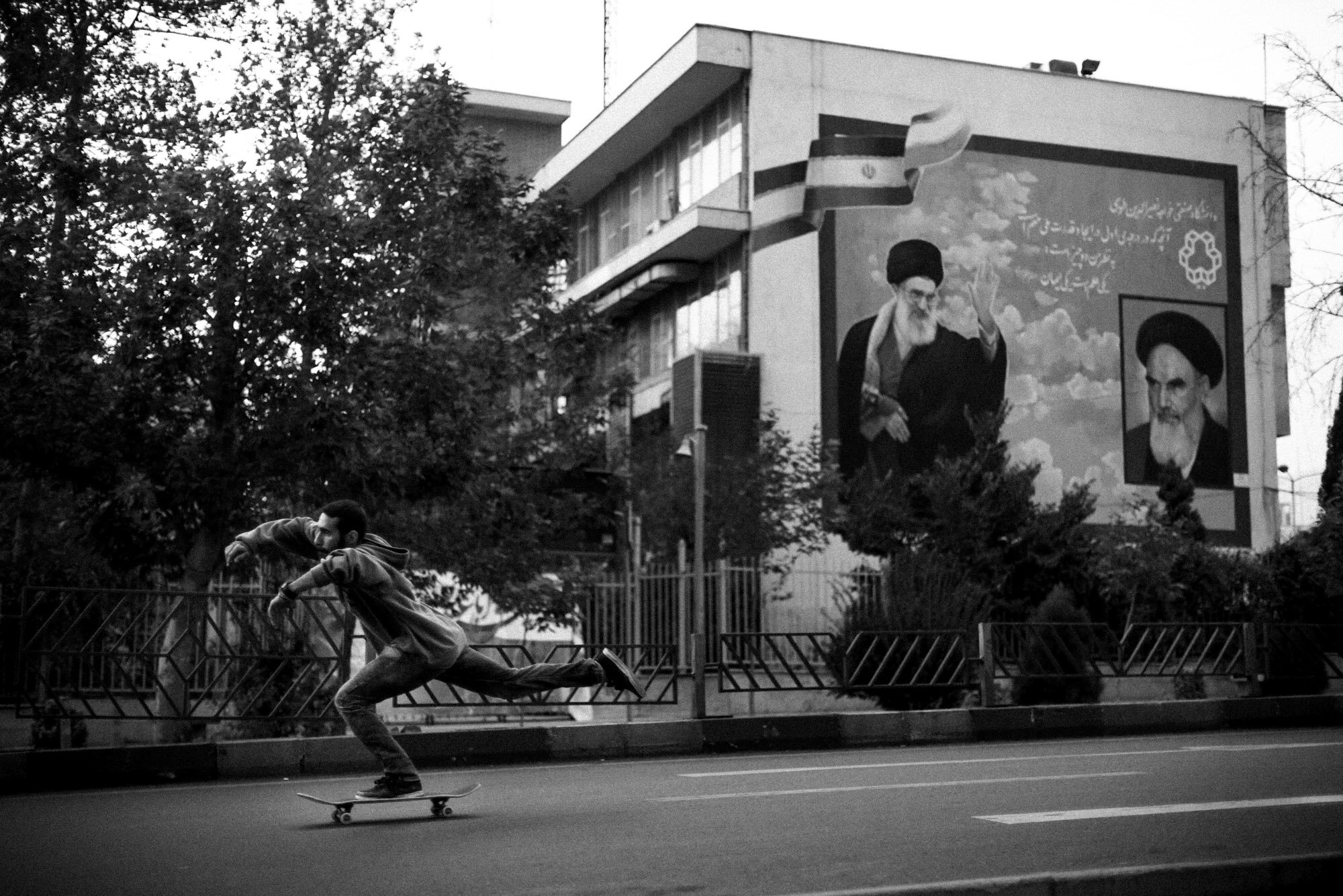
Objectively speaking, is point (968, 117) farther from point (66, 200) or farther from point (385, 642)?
point (385, 642)

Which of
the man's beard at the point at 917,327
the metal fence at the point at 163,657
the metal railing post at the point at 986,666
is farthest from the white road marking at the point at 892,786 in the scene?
the man's beard at the point at 917,327

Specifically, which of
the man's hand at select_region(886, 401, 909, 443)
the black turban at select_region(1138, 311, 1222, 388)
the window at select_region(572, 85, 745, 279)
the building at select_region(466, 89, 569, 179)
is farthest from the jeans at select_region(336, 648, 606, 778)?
the building at select_region(466, 89, 569, 179)

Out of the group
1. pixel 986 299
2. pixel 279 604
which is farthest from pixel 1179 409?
pixel 279 604

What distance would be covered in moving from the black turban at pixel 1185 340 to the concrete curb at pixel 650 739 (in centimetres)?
2398

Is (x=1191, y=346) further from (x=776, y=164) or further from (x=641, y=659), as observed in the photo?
(x=641, y=659)

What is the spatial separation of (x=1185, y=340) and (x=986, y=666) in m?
27.7

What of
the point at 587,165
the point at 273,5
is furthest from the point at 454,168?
the point at 587,165

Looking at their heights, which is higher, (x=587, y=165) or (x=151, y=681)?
(x=587, y=165)

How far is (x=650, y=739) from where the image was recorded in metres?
14.2

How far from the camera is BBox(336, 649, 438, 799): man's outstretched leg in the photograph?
28.1 feet

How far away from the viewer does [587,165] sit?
144 feet

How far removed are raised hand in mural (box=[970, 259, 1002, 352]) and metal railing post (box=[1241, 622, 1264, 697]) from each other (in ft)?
66.6

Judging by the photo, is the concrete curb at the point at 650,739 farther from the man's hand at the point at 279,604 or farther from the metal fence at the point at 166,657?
the man's hand at the point at 279,604

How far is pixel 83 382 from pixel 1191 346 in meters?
33.0
